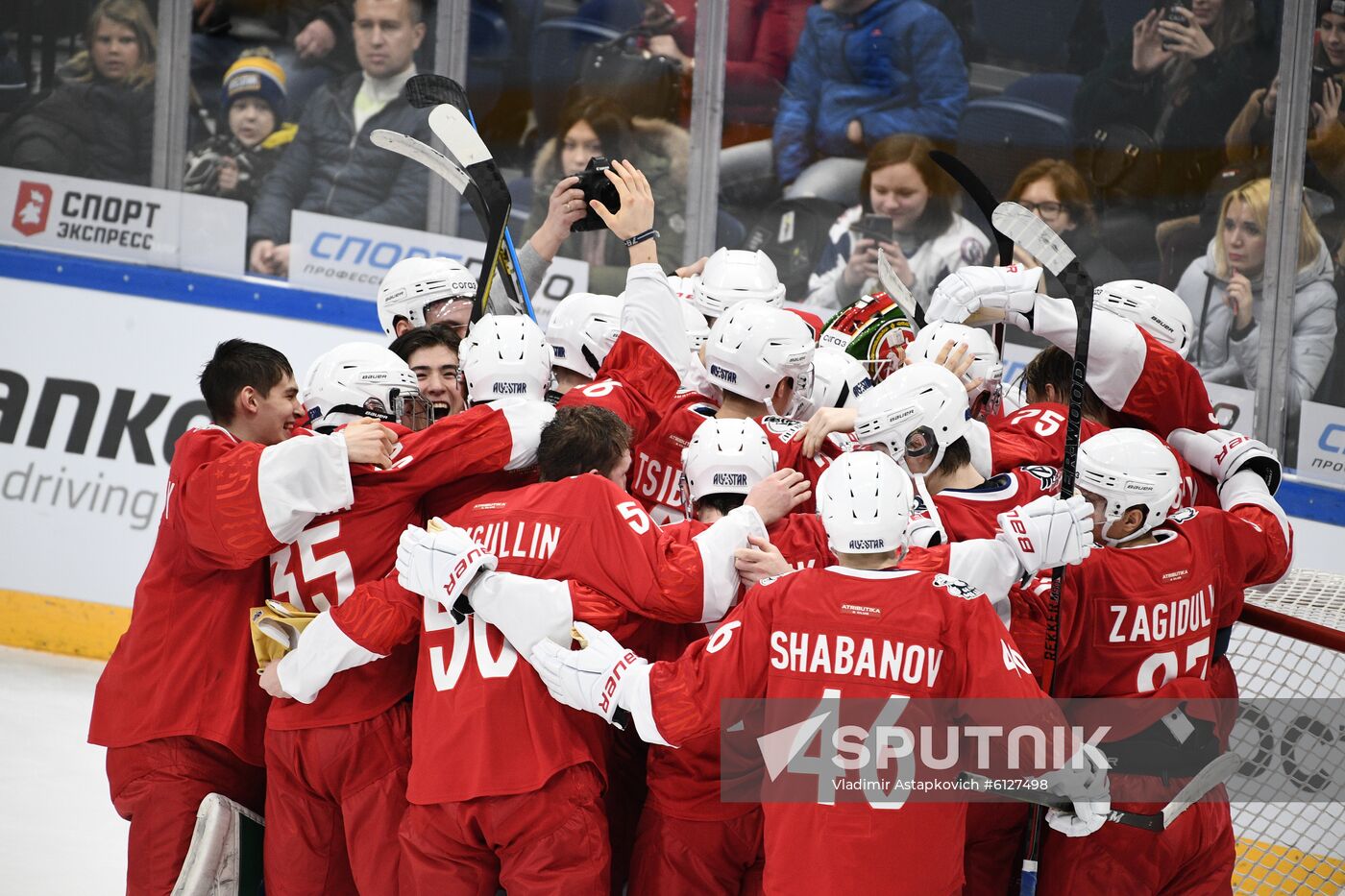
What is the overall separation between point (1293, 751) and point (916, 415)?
1.67m

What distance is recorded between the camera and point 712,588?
3.31m

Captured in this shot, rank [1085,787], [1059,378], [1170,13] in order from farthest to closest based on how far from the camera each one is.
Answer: [1170,13]
[1059,378]
[1085,787]

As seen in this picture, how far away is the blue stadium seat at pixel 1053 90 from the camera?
6.86 metres

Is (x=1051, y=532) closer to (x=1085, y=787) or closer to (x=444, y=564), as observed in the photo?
(x=1085, y=787)

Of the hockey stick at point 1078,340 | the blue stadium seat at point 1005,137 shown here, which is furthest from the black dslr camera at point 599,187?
the blue stadium seat at point 1005,137

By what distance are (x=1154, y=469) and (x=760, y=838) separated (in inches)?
45.8

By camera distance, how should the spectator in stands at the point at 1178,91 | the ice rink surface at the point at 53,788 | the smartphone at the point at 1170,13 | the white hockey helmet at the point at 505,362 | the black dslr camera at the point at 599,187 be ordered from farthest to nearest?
the smartphone at the point at 1170,13 → the spectator in stands at the point at 1178,91 → the ice rink surface at the point at 53,788 → the black dslr camera at the point at 599,187 → the white hockey helmet at the point at 505,362

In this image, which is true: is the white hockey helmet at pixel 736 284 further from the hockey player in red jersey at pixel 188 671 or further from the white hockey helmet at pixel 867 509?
the white hockey helmet at pixel 867 509

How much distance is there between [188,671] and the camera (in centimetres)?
379

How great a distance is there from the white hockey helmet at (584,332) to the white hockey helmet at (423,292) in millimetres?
363

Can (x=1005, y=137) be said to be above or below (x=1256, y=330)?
above

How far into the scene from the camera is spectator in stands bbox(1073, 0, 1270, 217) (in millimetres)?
6488

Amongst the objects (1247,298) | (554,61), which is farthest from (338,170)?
(1247,298)

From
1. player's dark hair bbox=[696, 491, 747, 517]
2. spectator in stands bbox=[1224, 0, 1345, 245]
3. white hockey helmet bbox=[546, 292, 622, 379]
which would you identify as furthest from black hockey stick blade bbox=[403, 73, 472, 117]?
spectator in stands bbox=[1224, 0, 1345, 245]
